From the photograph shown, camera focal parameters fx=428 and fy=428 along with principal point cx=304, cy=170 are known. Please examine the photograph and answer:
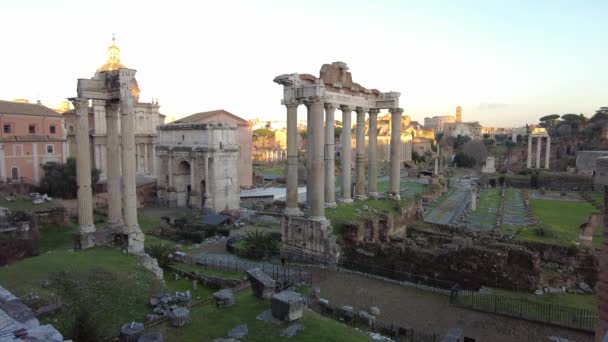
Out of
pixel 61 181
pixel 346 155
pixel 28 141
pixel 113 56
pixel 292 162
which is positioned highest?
pixel 113 56

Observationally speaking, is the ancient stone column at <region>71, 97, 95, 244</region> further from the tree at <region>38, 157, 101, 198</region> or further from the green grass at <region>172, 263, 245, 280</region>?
the tree at <region>38, 157, 101, 198</region>

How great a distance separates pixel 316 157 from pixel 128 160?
796 cm

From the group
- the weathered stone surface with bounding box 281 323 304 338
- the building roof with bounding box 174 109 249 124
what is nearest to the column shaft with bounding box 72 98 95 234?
the weathered stone surface with bounding box 281 323 304 338

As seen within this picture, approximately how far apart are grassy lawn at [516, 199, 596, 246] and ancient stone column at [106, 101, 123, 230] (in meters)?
20.7

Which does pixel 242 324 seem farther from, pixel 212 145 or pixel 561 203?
pixel 561 203

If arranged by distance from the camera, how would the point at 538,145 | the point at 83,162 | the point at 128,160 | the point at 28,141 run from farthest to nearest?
1. the point at 538,145
2. the point at 28,141
3. the point at 83,162
4. the point at 128,160

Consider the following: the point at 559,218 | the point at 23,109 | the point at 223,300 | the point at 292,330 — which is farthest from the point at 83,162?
the point at 559,218

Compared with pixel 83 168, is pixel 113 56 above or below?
above

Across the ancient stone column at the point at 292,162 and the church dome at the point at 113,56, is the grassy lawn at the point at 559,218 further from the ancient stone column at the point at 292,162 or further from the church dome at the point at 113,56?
the church dome at the point at 113,56

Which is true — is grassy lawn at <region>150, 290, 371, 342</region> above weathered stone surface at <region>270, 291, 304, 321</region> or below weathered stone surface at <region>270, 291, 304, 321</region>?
below

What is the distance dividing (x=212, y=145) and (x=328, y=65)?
64.0 feet

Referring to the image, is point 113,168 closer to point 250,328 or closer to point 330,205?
point 330,205

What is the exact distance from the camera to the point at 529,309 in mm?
13734

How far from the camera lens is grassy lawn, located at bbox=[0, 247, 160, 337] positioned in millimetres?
12055
